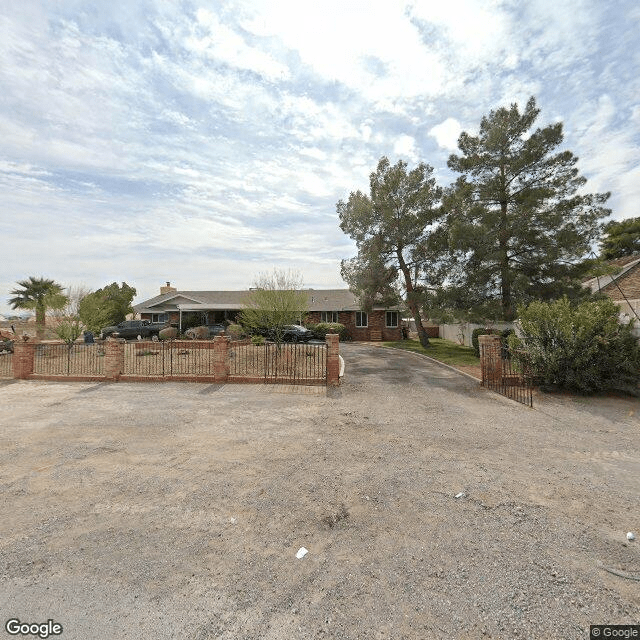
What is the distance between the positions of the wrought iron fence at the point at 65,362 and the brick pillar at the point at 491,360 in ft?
44.0

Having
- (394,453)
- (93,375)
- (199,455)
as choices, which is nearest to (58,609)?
(199,455)

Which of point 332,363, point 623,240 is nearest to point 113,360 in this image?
point 332,363

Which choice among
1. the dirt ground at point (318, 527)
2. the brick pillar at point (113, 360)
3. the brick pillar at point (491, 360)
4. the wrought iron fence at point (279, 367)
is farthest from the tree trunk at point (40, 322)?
the brick pillar at point (491, 360)

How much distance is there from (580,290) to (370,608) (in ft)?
61.3

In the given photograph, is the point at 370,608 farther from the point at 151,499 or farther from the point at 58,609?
the point at 151,499

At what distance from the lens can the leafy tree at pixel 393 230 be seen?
22.5 m

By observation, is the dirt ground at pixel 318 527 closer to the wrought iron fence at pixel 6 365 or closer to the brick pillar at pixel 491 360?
the brick pillar at pixel 491 360

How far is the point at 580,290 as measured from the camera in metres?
16.4

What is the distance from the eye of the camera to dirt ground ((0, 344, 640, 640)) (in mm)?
2598

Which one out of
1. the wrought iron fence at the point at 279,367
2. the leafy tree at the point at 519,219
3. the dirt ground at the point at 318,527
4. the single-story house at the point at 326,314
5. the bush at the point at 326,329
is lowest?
the dirt ground at the point at 318,527

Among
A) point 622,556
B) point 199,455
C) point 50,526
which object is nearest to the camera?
point 622,556

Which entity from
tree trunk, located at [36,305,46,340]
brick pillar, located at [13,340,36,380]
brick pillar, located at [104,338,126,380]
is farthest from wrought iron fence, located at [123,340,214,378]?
tree trunk, located at [36,305,46,340]

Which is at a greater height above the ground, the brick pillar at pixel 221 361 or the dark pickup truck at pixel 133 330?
the dark pickup truck at pixel 133 330

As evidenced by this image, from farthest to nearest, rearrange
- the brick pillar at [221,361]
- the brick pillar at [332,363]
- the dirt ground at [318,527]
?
the brick pillar at [221,361]
the brick pillar at [332,363]
the dirt ground at [318,527]
